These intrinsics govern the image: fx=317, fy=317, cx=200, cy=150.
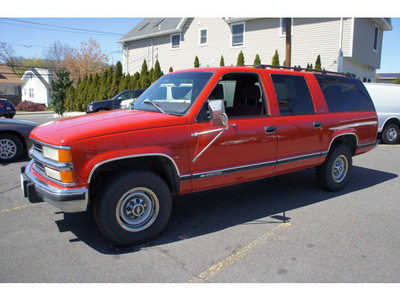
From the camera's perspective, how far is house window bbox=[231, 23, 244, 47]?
21.1 metres

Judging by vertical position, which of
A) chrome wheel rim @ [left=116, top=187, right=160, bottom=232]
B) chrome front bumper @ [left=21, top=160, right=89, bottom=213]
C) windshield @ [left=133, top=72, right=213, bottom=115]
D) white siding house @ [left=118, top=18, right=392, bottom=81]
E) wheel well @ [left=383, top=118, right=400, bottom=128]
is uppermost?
white siding house @ [left=118, top=18, right=392, bottom=81]

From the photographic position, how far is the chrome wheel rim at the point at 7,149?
24.5 ft

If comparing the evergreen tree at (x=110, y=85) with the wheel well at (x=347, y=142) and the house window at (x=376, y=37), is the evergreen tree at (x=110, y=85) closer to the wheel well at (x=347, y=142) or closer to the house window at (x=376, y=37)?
the house window at (x=376, y=37)

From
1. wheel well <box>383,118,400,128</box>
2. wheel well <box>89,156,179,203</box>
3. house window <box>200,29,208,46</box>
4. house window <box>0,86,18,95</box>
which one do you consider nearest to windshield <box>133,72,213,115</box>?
wheel well <box>89,156,179,203</box>

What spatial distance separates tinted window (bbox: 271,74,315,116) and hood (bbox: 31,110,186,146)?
68.1 inches

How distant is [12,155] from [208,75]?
230 inches

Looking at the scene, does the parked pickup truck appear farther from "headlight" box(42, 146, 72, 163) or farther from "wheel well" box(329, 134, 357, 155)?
"wheel well" box(329, 134, 357, 155)

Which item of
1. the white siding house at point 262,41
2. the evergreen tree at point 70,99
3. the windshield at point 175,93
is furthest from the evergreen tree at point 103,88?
the windshield at point 175,93

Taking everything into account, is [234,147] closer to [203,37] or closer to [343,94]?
[343,94]

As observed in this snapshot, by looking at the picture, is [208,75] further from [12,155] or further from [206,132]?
[12,155]

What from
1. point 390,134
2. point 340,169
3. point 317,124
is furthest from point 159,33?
point 317,124

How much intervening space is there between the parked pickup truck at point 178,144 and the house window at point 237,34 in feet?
55.3

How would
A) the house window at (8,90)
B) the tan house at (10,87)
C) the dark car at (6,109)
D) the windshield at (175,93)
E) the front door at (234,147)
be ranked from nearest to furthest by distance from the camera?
the front door at (234,147) < the windshield at (175,93) < the dark car at (6,109) < the tan house at (10,87) < the house window at (8,90)

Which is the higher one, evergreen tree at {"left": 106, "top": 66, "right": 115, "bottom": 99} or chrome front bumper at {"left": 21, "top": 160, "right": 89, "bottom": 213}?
evergreen tree at {"left": 106, "top": 66, "right": 115, "bottom": 99}
